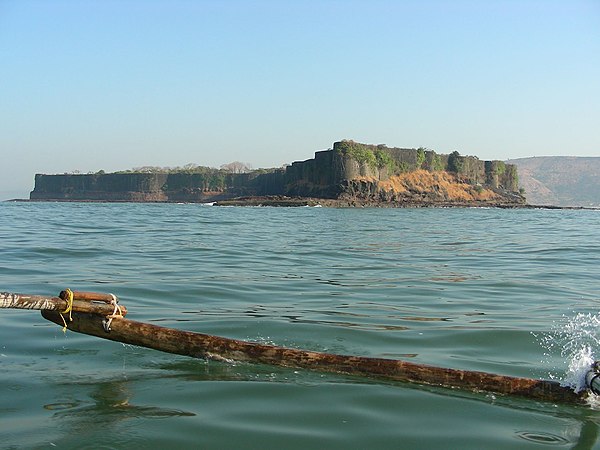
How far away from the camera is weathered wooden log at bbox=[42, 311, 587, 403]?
12.8 ft

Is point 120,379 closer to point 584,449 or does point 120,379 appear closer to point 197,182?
point 584,449

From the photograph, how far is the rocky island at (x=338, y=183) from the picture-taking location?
7862 centimetres

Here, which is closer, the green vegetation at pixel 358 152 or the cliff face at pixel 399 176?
the cliff face at pixel 399 176

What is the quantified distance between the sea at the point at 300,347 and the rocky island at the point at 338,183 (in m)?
57.0

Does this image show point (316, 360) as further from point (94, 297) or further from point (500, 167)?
point (500, 167)

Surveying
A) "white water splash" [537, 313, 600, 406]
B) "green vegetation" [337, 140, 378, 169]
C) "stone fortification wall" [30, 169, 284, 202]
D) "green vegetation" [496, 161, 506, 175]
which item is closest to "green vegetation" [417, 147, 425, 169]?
"green vegetation" [337, 140, 378, 169]

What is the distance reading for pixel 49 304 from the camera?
173 inches

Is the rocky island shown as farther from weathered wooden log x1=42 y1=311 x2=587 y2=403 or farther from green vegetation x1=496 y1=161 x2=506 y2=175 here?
Answer: weathered wooden log x1=42 y1=311 x2=587 y2=403

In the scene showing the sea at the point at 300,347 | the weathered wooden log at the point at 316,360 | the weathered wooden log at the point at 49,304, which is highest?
the weathered wooden log at the point at 49,304

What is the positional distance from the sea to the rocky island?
57006mm

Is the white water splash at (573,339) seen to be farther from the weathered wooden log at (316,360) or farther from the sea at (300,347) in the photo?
the weathered wooden log at (316,360)

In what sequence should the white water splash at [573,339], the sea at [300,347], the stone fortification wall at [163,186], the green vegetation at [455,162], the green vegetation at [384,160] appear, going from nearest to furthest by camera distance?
the sea at [300,347]
the white water splash at [573,339]
the green vegetation at [384,160]
the green vegetation at [455,162]
the stone fortification wall at [163,186]

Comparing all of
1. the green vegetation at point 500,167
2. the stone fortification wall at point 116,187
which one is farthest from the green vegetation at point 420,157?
the stone fortification wall at point 116,187

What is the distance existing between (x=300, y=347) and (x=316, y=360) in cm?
127
